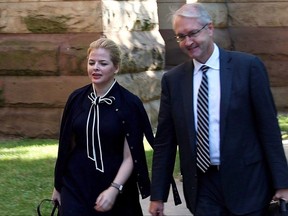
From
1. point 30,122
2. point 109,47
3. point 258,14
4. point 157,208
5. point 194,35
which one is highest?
point 194,35

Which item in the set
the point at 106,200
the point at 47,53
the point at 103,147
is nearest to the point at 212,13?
the point at 47,53

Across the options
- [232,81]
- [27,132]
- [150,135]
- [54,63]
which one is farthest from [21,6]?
[232,81]

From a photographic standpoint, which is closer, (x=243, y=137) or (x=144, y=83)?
(x=243, y=137)

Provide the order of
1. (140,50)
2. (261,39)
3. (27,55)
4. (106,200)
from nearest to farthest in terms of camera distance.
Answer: (106,200) → (27,55) → (140,50) → (261,39)

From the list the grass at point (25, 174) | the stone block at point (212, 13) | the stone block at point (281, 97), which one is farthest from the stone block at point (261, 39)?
the grass at point (25, 174)

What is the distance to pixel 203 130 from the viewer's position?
460 centimetres

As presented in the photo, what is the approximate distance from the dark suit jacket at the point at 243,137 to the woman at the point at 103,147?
490 millimetres

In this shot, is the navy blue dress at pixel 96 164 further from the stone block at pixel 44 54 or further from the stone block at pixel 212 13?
the stone block at pixel 212 13

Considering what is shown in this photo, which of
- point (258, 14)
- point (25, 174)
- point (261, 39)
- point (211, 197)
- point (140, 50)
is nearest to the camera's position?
point (211, 197)

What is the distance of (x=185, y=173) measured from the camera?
476cm

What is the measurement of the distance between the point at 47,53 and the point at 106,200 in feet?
19.3

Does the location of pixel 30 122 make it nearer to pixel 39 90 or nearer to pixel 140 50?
pixel 39 90

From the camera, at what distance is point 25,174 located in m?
8.46

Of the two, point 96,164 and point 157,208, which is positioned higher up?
point 96,164
